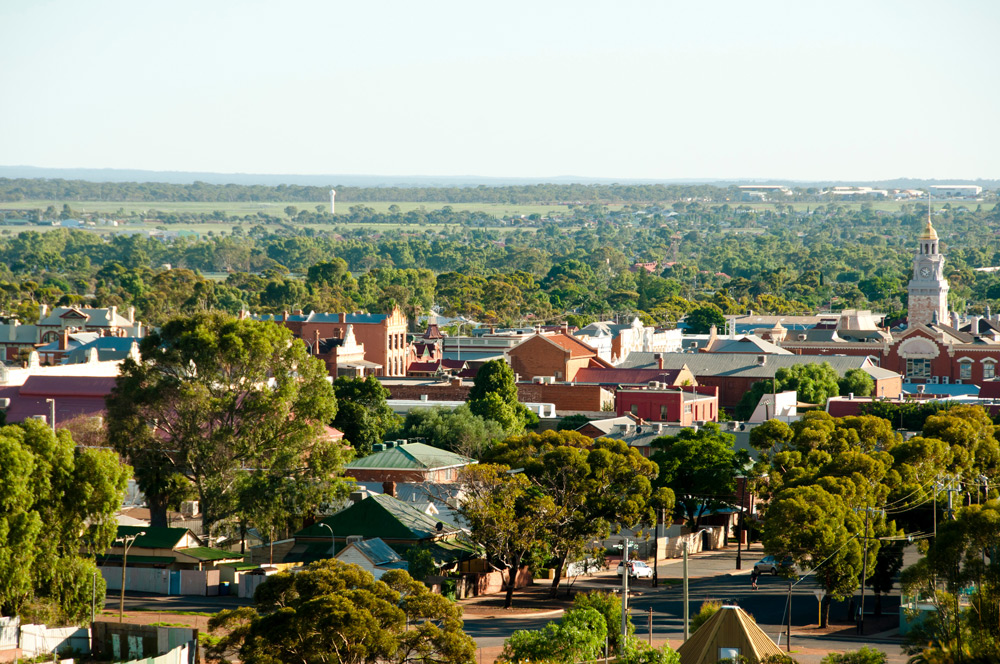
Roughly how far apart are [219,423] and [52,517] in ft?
45.3

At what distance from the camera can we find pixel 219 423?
59.1m

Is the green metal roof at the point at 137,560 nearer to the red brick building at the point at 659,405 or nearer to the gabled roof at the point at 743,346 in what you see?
the red brick building at the point at 659,405

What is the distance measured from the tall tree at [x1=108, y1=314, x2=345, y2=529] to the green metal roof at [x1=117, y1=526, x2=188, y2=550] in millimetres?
2885

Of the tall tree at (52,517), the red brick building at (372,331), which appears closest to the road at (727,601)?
the tall tree at (52,517)

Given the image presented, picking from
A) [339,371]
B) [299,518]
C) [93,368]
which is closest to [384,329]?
[339,371]

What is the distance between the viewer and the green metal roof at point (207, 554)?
54.1 metres

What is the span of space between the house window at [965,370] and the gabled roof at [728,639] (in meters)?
85.8

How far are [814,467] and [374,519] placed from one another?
16377 millimetres

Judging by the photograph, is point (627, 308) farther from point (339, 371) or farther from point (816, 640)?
point (816, 640)

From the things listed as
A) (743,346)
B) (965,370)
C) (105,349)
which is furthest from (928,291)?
(105,349)

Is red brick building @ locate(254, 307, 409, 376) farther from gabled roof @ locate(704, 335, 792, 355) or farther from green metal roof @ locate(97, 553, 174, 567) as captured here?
green metal roof @ locate(97, 553, 174, 567)

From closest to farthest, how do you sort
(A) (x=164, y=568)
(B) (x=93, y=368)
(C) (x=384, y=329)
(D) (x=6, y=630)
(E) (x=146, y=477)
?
(D) (x=6, y=630), (A) (x=164, y=568), (E) (x=146, y=477), (B) (x=93, y=368), (C) (x=384, y=329)

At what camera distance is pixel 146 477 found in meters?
58.6

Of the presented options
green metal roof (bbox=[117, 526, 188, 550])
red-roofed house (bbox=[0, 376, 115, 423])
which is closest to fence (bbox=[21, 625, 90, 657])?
green metal roof (bbox=[117, 526, 188, 550])
